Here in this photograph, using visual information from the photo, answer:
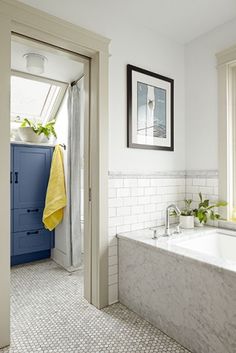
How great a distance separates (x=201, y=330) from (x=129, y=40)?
235 centimetres

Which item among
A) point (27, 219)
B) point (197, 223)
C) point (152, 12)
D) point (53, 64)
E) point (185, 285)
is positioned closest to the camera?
point (185, 285)

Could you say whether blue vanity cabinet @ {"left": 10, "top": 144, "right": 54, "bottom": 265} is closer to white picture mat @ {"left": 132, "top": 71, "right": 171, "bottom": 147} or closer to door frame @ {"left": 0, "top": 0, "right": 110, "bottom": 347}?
Answer: door frame @ {"left": 0, "top": 0, "right": 110, "bottom": 347}

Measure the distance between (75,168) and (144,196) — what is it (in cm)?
104

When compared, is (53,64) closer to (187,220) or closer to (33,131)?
(33,131)

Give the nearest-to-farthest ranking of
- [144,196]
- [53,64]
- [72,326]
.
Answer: [72,326] → [144,196] → [53,64]

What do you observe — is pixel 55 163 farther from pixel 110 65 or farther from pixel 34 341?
pixel 34 341

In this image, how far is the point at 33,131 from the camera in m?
3.25

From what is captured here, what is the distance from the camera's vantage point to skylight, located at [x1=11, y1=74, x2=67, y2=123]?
128 inches

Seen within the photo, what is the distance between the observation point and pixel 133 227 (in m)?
2.31

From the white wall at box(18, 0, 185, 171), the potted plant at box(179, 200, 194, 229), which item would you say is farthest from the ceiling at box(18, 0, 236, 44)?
the potted plant at box(179, 200, 194, 229)

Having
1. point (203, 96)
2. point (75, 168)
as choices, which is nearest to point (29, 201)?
point (75, 168)

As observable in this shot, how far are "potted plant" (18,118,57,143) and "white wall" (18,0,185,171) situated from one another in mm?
1402

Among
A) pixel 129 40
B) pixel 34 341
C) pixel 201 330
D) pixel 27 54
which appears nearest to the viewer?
pixel 201 330

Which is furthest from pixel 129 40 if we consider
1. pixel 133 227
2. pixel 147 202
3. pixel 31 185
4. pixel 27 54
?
pixel 31 185
